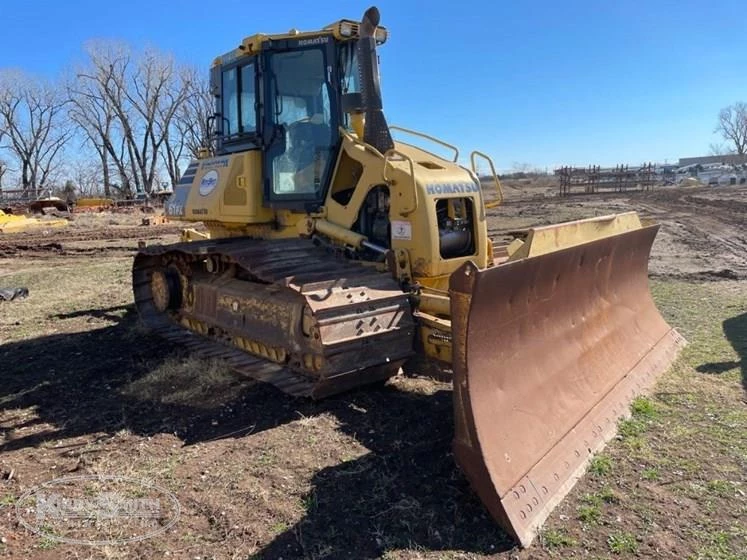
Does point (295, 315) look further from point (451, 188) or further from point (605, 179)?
point (605, 179)

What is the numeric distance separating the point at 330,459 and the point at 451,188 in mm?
2796

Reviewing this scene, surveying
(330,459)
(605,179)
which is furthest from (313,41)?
(605,179)

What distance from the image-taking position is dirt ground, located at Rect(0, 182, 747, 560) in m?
3.16

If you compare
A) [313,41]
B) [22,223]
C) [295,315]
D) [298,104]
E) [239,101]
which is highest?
[313,41]

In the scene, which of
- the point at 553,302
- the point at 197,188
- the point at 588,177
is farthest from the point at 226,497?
the point at 588,177

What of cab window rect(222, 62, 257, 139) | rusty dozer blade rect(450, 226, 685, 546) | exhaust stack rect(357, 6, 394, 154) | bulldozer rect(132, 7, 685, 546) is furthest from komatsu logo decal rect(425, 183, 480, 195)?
cab window rect(222, 62, 257, 139)

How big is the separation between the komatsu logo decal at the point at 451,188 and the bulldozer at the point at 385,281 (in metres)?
0.02

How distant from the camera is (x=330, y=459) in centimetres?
406

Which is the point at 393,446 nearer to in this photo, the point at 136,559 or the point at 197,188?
the point at 136,559

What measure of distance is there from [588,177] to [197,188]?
131 ft

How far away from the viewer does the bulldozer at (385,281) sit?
3590 mm

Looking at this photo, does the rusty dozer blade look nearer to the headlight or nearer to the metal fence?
the headlight

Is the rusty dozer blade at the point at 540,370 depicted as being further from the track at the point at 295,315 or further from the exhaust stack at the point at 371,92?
the exhaust stack at the point at 371,92

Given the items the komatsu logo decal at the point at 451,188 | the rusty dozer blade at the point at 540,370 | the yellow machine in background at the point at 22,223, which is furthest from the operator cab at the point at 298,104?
the yellow machine in background at the point at 22,223
